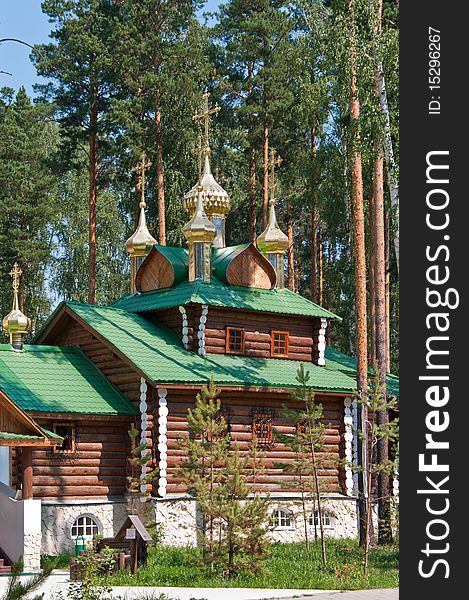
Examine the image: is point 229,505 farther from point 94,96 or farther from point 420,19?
point 94,96

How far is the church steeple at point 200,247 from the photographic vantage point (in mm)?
24000

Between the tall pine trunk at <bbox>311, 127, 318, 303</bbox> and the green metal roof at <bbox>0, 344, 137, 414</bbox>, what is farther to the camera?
the tall pine trunk at <bbox>311, 127, 318, 303</bbox>

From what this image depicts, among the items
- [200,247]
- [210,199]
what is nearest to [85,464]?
[200,247]

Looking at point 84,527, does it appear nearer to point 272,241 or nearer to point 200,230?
point 200,230

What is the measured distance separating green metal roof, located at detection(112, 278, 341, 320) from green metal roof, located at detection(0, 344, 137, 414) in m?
2.21

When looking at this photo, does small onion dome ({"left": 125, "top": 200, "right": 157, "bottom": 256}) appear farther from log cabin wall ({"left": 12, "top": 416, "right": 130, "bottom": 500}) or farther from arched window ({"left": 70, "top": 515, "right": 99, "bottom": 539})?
arched window ({"left": 70, "top": 515, "right": 99, "bottom": 539})

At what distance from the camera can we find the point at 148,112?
117ft

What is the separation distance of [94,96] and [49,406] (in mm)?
16149

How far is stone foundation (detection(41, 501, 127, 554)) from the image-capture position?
20.4 meters

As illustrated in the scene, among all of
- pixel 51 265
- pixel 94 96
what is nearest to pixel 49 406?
pixel 94 96

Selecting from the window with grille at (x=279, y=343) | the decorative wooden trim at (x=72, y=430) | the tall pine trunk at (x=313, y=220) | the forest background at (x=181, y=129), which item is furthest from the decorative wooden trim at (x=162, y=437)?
the tall pine trunk at (x=313, y=220)

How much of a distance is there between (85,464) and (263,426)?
396 centimetres

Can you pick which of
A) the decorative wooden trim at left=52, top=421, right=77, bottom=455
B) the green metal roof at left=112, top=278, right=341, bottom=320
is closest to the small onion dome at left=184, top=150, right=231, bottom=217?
the green metal roof at left=112, top=278, right=341, bottom=320

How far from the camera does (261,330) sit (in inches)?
957
